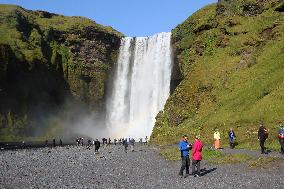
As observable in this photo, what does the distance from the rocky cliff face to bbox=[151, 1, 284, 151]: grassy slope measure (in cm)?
3522

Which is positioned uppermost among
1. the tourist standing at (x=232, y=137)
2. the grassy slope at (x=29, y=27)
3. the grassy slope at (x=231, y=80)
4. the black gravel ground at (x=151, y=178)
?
the grassy slope at (x=29, y=27)

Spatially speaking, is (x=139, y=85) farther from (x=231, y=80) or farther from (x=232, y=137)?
(x=232, y=137)

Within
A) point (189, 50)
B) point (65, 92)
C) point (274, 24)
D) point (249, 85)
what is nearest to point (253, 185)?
point (249, 85)

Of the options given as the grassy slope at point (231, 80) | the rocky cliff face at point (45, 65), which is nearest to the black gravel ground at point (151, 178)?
the grassy slope at point (231, 80)

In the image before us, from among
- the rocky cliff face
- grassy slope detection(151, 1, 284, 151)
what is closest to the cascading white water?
the rocky cliff face

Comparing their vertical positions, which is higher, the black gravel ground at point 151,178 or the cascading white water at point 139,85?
the cascading white water at point 139,85

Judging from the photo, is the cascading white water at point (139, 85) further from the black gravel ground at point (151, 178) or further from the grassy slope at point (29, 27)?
the black gravel ground at point (151, 178)

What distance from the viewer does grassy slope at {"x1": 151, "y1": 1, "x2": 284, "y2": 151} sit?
149 feet

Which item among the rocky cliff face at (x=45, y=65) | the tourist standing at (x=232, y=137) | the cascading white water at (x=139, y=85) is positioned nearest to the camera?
the tourist standing at (x=232, y=137)

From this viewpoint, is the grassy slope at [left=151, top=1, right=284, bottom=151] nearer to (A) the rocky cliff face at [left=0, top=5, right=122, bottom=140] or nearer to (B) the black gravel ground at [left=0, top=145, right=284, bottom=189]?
(B) the black gravel ground at [left=0, top=145, right=284, bottom=189]

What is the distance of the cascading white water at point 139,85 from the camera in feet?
302

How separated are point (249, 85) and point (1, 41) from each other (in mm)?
59594

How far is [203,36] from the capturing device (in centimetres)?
7150

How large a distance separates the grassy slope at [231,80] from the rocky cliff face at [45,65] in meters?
35.2
